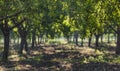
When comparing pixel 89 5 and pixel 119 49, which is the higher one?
pixel 89 5

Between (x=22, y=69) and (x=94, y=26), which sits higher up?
(x=94, y=26)

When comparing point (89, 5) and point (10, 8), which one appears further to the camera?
point (10, 8)

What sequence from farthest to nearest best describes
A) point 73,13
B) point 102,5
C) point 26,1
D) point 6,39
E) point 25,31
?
point 25,31 < point 6,39 < point 73,13 < point 26,1 < point 102,5

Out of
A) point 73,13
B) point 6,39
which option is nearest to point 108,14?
point 73,13

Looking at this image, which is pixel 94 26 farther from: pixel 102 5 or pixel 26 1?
pixel 26 1

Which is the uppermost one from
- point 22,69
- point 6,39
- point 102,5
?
point 102,5

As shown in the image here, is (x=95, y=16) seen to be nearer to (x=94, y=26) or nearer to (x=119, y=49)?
(x=94, y=26)

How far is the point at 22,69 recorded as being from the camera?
965 inches

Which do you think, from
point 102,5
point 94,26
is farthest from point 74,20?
point 102,5

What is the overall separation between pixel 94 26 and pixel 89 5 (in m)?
1.52

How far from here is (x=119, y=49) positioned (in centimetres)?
3931

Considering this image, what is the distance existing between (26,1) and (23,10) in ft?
5.59

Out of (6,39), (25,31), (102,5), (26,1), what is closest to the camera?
(102,5)

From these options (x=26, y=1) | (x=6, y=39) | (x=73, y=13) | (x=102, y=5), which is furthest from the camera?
(x=6, y=39)
